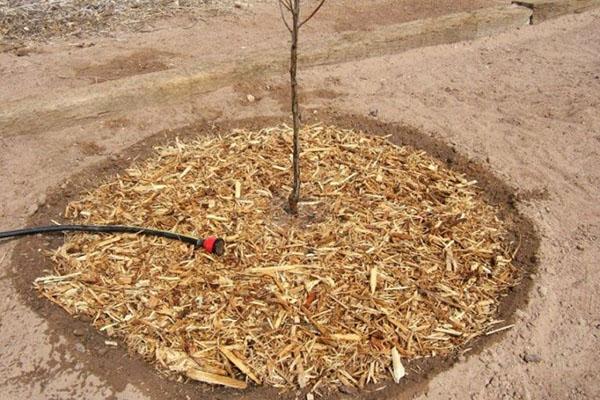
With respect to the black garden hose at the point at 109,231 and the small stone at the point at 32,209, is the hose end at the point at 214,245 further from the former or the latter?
the small stone at the point at 32,209

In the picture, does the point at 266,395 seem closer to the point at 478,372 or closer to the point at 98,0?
the point at 478,372

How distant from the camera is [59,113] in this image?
4.65 m

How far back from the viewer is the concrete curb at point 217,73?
4.61 meters

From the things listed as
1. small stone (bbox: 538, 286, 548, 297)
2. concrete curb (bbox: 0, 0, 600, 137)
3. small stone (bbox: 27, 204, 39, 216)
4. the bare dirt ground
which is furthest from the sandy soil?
small stone (bbox: 538, 286, 548, 297)

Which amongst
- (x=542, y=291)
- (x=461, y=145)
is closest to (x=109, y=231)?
(x=542, y=291)

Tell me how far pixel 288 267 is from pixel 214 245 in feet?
1.42

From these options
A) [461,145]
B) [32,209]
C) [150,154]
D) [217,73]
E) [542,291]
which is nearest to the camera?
[542,291]

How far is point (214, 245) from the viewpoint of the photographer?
338 cm

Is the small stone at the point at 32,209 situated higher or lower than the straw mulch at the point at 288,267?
lower

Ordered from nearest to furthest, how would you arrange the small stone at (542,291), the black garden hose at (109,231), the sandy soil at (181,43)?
the small stone at (542,291) < the black garden hose at (109,231) < the sandy soil at (181,43)

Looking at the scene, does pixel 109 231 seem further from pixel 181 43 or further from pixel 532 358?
pixel 181 43

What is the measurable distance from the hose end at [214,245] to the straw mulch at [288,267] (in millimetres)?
48

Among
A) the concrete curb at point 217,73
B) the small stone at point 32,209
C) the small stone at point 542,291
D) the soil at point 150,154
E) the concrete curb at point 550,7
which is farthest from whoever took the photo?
the concrete curb at point 550,7

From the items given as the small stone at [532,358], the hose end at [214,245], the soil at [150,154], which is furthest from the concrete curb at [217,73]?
the small stone at [532,358]
